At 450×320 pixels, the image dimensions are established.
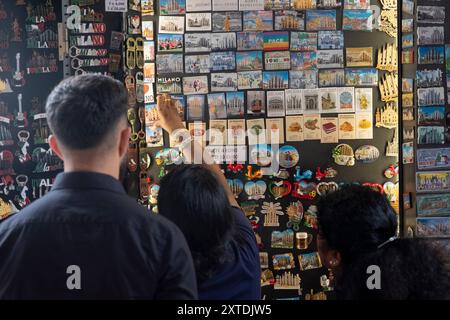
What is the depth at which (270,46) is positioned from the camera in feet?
13.6

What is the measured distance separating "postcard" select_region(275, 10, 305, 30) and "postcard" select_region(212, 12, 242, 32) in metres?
0.26

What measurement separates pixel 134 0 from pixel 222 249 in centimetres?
198

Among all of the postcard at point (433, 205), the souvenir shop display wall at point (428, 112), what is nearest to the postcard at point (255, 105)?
the souvenir shop display wall at point (428, 112)

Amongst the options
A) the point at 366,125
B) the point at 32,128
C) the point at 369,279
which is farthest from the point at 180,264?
the point at 366,125

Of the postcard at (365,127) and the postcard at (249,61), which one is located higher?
the postcard at (249,61)

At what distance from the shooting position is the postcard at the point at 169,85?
412 centimetres

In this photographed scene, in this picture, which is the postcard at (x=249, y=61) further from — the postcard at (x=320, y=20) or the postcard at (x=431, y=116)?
the postcard at (x=431, y=116)

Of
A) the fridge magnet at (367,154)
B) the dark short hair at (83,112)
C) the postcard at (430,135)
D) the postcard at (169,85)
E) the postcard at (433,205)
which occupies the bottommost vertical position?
the postcard at (433,205)

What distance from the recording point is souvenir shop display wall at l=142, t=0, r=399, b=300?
4.12 m

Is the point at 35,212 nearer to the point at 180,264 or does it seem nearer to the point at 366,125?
the point at 180,264

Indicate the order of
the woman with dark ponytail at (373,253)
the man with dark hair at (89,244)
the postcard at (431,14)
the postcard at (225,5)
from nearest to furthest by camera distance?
1. the man with dark hair at (89,244)
2. the woman with dark ponytail at (373,253)
3. the postcard at (431,14)
4. the postcard at (225,5)

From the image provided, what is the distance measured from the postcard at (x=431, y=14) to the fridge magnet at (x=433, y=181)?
912 mm

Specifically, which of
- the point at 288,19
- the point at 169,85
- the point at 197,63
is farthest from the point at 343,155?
the point at 169,85

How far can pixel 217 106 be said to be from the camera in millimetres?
4152
